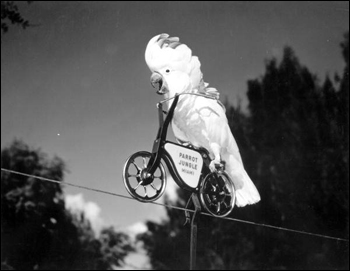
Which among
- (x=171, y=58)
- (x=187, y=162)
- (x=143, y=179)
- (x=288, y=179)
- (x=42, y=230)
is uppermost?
(x=288, y=179)

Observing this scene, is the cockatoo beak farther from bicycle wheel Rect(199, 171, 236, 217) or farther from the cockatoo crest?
bicycle wheel Rect(199, 171, 236, 217)

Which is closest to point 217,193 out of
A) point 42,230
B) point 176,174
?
point 176,174

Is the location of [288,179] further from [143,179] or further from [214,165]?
[143,179]

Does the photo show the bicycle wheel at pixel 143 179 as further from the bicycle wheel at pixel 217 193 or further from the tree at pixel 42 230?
the tree at pixel 42 230

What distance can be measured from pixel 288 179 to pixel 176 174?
4.06 m

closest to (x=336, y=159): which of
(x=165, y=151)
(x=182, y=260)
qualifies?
(x=182, y=260)

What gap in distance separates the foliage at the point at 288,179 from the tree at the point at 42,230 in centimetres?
62

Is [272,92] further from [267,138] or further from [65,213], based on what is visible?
[65,213]

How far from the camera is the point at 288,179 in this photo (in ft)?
18.5

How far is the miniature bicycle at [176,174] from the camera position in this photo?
67.1 inches

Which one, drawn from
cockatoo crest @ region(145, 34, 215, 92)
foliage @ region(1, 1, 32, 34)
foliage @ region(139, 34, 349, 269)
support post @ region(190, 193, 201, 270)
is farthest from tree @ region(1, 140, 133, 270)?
support post @ region(190, 193, 201, 270)

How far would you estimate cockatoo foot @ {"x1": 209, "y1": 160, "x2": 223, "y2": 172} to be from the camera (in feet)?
6.35

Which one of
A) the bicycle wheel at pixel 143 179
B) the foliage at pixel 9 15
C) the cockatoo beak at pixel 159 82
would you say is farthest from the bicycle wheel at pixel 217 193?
the foliage at pixel 9 15

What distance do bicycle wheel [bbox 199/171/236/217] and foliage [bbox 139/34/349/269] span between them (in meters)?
3.43
